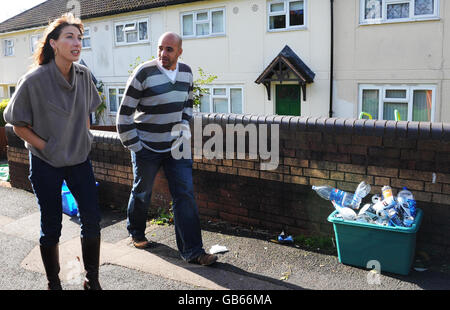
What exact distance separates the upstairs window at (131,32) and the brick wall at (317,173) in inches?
545

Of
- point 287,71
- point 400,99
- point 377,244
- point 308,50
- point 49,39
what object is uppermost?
point 308,50

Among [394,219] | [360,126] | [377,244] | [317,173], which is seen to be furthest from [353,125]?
[377,244]

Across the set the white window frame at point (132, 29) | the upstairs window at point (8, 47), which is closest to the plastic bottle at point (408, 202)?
the white window frame at point (132, 29)

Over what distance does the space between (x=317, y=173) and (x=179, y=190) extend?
4.17ft

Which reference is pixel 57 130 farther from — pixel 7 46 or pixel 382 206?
pixel 7 46

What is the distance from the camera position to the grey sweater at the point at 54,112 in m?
2.93

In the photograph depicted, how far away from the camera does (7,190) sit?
6770mm

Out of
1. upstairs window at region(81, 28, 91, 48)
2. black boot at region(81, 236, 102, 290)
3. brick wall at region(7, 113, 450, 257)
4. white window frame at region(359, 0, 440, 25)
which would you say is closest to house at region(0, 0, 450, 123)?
white window frame at region(359, 0, 440, 25)

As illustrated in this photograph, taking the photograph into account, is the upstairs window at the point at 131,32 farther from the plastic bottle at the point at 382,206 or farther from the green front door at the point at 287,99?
the plastic bottle at the point at 382,206

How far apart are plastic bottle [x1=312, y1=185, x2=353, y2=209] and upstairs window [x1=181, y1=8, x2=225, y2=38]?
41.5 feet

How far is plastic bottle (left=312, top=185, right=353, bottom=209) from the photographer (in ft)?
12.6

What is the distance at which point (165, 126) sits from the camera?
12.8 feet

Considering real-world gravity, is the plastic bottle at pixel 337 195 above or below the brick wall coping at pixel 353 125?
below
